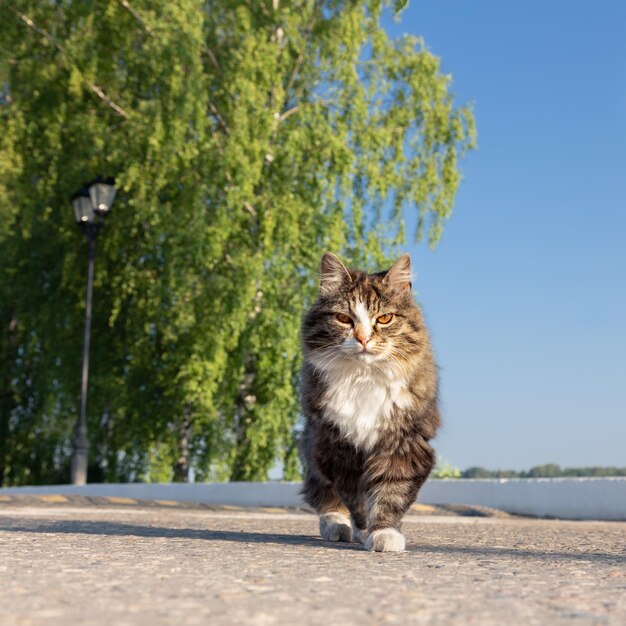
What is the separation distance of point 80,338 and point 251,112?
A: 688 cm

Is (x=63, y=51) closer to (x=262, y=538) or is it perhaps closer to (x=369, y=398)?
(x=262, y=538)

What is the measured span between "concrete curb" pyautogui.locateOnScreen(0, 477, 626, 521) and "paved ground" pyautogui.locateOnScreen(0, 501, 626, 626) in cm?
593

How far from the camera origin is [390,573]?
169 inches

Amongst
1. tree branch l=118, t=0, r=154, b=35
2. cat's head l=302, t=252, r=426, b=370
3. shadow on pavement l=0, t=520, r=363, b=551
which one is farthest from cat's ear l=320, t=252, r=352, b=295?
tree branch l=118, t=0, r=154, b=35

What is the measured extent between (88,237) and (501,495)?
32.5 ft

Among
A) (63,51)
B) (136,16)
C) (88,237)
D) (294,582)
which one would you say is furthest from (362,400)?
(63,51)

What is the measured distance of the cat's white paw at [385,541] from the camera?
18.4ft

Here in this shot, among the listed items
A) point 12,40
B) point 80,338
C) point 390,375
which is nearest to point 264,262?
point 80,338

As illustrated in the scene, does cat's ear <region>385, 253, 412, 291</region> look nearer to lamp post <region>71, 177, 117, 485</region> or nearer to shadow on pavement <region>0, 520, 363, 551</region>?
shadow on pavement <region>0, 520, 363, 551</region>

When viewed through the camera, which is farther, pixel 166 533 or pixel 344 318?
pixel 166 533

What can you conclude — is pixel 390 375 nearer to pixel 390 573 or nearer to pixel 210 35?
pixel 390 573

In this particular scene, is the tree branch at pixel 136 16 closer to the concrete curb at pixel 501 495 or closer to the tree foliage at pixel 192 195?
the tree foliage at pixel 192 195

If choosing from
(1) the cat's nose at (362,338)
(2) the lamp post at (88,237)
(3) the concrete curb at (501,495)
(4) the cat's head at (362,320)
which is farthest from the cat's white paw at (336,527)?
(2) the lamp post at (88,237)

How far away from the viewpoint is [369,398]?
5984 mm
